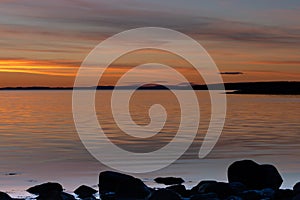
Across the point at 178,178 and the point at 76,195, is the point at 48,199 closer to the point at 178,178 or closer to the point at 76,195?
the point at 76,195

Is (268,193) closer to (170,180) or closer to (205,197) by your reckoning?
(205,197)

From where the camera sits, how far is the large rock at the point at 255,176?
18.0 metres

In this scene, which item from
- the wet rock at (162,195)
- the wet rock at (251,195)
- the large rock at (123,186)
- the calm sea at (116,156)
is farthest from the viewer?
the calm sea at (116,156)

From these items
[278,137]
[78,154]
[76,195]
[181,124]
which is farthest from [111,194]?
[181,124]

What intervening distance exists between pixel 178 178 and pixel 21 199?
5.85 meters

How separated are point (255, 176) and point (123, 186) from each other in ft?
15.1

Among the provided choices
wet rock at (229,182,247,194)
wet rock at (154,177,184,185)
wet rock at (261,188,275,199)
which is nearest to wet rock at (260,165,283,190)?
wet rock at (229,182,247,194)

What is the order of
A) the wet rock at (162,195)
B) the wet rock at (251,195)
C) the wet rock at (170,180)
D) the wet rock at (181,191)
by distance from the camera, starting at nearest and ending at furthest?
the wet rock at (162,195)
the wet rock at (251,195)
the wet rock at (181,191)
the wet rock at (170,180)

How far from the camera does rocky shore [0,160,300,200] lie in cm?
1530

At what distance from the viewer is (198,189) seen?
660 inches

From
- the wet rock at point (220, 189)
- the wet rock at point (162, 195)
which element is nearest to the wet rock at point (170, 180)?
the wet rock at point (220, 189)

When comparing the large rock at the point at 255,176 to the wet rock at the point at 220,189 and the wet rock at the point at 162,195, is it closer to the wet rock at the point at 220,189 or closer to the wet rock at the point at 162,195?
the wet rock at the point at 220,189

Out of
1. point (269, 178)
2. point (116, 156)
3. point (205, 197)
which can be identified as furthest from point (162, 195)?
point (116, 156)

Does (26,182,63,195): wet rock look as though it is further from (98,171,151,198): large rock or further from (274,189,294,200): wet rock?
(274,189,294,200): wet rock
